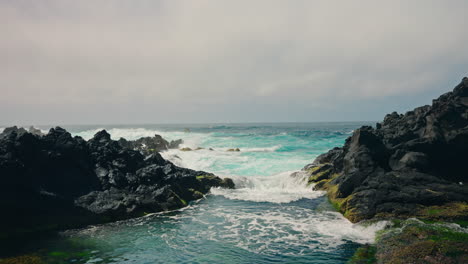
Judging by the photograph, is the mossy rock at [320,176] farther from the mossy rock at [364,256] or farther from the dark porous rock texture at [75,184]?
the mossy rock at [364,256]

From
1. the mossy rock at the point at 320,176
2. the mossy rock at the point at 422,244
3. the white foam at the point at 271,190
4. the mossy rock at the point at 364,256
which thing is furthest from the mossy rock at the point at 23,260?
the mossy rock at the point at 320,176

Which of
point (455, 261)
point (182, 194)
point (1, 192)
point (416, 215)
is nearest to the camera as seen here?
Answer: point (455, 261)

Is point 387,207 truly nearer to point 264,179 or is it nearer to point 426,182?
point 426,182

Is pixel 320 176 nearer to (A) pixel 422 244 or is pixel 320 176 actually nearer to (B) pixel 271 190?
(B) pixel 271 190

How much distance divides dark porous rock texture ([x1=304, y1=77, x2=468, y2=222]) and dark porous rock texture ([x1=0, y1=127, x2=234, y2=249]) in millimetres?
13417

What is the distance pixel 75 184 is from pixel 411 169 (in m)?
26.2

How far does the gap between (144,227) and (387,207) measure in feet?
50.4

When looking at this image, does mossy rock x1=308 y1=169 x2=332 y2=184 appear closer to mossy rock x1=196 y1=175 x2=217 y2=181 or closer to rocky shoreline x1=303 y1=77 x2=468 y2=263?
rocky shoreline x1=303 y1=77 x2=468 y2=263

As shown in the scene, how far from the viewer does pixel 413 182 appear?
20.2 metres

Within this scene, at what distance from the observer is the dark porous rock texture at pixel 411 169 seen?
17941 millimetres

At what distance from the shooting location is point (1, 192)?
1811 centimetres

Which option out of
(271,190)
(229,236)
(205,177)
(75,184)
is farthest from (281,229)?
(75,184)

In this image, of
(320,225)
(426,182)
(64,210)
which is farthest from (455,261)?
(64,210)

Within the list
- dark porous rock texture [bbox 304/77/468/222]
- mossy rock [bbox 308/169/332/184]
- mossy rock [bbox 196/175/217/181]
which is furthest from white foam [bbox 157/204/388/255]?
mossy rock [bbox 196/175/217/181]
